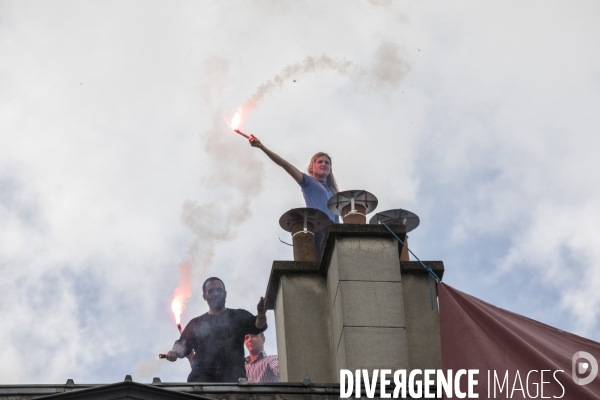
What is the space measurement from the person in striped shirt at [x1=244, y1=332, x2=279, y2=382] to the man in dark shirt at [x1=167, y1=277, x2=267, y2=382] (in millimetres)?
1184

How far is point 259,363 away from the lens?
20438mm

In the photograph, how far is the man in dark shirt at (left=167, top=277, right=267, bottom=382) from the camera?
728 inches

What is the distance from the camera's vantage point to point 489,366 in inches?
671

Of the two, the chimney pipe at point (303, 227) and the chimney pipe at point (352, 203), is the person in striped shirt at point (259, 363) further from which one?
the chimney pipe at point (352, 203)

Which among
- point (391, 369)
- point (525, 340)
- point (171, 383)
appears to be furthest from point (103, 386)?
point (525, 340)

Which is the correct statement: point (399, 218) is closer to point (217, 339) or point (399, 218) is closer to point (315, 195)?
point (315, 195)

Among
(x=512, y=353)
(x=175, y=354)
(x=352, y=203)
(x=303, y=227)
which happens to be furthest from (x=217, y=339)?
(x=512, y=353)

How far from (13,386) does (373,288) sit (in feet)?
13.3

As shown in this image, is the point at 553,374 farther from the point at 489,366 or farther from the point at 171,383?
the point at 171,383

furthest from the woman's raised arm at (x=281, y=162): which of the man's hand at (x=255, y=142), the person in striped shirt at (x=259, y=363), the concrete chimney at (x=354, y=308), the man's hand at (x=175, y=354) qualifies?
the man's hand at (x=175, y=354)

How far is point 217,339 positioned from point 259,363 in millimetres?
1887

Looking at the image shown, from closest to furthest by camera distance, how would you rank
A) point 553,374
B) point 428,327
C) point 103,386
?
point 103,386
point 553,374
point 428,327

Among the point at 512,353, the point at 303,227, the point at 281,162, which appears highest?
the point at 281,162

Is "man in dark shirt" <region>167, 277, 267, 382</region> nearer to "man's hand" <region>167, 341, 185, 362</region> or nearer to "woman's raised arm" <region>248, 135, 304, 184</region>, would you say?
"man's hand" <region>167, 341, 185, 362</region>
